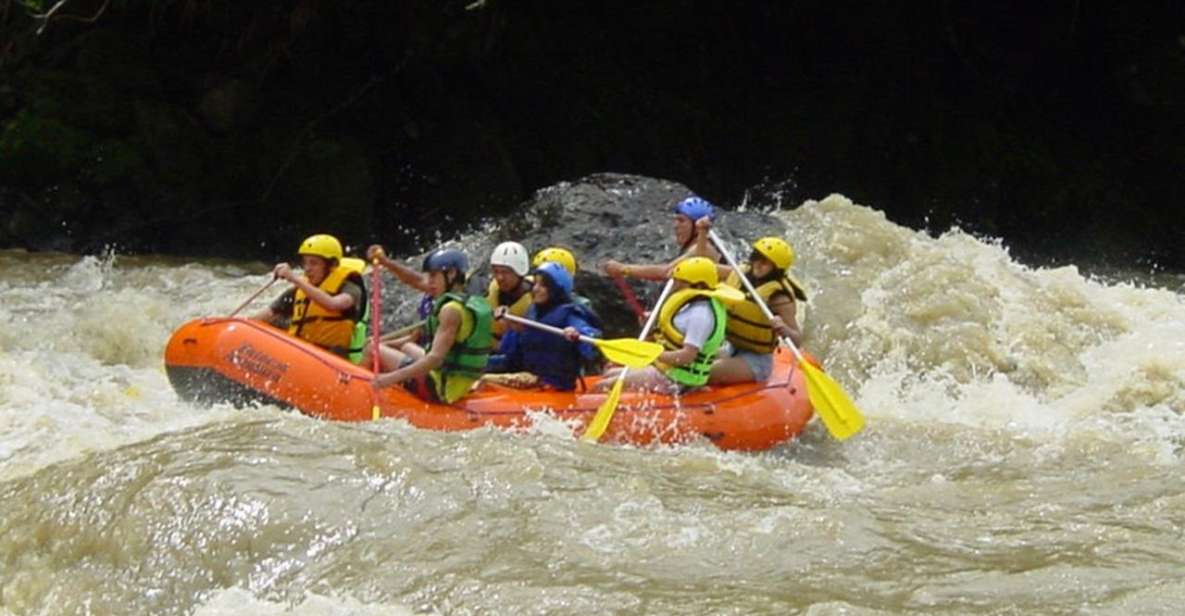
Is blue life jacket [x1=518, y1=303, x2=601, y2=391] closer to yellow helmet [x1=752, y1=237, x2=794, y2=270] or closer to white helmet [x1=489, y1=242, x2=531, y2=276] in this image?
white helmet [x1=489, y1=242, x2=531, y2=276]

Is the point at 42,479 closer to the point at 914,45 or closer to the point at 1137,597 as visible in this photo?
the point at 1137,597

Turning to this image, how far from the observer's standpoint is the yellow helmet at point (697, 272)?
716cm

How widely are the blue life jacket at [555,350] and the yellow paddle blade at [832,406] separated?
1.11 metres

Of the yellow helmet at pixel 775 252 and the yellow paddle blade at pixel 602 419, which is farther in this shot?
the yellow helmet at pixel 775 252

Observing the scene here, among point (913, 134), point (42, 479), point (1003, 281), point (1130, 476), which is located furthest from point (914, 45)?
point (42, 479)

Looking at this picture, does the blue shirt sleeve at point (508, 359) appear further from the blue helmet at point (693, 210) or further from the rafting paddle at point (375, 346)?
the blue helmet at point (693, 210)

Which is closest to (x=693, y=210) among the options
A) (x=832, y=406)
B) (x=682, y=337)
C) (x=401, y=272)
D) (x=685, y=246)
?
(x=685, y=246)

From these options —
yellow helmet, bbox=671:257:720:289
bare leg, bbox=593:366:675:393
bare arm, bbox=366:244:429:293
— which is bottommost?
bare leg, bbox=593:366:675:393

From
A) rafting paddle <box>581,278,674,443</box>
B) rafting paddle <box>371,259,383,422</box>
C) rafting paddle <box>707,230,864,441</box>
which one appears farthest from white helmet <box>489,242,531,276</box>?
rafting paddle <box>707,230,864,441</box>

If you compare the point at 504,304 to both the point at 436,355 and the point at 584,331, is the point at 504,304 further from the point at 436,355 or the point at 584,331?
the point at 436,355

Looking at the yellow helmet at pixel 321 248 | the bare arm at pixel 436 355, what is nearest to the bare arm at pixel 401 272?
the yellow helmet at pixel 321 248

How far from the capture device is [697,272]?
7160 millimetres

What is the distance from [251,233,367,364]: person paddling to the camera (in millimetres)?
7730

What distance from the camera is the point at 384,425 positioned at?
659 centimetres
